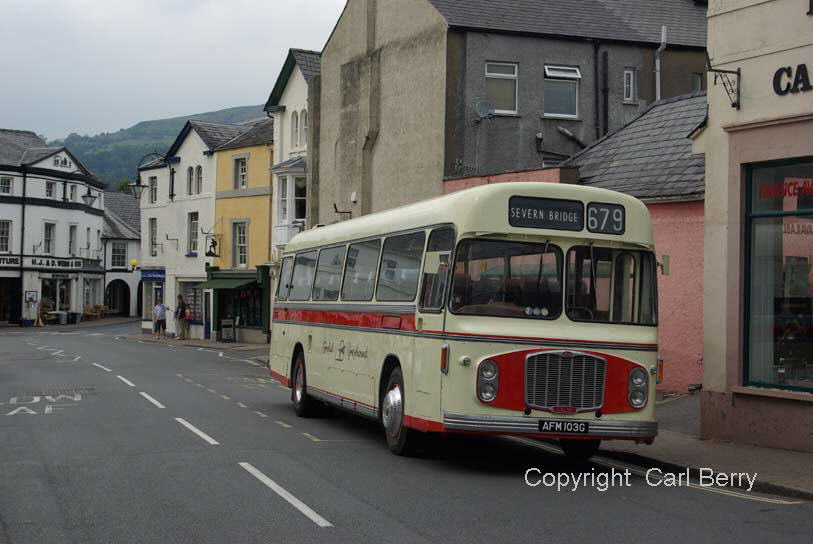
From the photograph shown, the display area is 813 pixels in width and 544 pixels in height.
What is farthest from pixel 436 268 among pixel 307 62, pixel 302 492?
pixel 307 62

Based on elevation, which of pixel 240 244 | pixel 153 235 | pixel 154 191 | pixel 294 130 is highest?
pixel 294 130

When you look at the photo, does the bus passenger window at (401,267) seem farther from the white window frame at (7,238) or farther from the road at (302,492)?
the white window frame at (7,238)

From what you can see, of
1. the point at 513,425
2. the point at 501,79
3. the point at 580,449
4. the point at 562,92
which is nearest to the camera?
the point at 513,425

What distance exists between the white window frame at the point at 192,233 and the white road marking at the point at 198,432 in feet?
128

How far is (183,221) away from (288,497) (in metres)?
47.7

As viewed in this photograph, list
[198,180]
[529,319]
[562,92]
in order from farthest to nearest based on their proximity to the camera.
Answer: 1. [198,180]
2. [562,92]
3. [529,319]

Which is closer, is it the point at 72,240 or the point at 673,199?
the point at 673,199

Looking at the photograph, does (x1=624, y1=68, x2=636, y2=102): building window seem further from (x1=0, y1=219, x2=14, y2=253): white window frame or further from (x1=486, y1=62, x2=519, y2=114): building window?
(x1=0, y1=219, x2=14, y2=253): white window frame

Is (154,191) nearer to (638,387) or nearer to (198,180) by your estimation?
(198,180)

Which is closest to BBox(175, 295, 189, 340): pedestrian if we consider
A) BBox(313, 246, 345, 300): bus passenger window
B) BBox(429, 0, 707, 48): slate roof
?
BBox(429, 0, 707, 48): slate roof

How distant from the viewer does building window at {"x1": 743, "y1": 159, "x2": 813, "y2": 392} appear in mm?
13461

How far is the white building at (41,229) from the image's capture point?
70750 mm

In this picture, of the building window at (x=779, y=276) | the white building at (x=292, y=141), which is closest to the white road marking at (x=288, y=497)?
the building window at (x=779, y=276)

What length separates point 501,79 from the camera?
31406 millimetres
